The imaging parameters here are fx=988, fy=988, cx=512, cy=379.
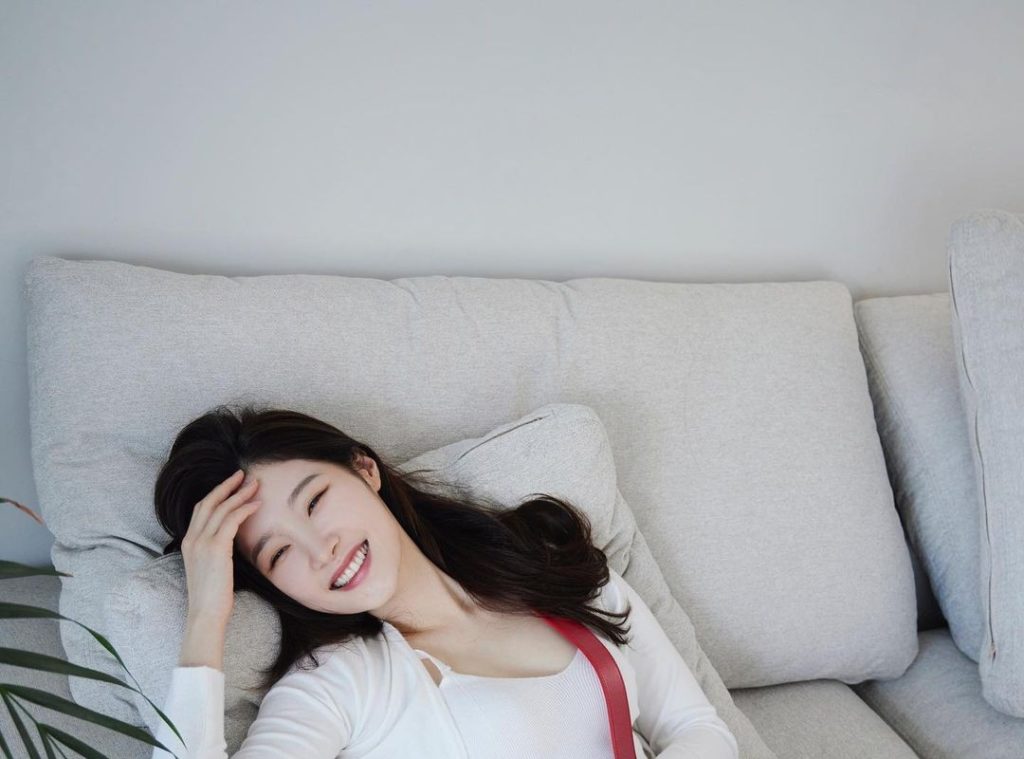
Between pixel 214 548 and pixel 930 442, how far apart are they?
1.21 meters

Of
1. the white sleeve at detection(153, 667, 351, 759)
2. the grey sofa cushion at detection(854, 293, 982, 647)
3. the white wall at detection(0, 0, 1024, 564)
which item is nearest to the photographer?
the white sleeve at detection(153, 667, 351, 759)

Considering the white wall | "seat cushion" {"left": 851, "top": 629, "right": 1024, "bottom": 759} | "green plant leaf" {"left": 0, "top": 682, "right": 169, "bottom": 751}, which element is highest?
the white wall

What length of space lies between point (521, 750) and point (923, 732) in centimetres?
79

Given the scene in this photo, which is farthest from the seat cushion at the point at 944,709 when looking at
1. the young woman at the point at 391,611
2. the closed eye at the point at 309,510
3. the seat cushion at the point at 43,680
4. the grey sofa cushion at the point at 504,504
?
the seat cushion at the point at 43,680

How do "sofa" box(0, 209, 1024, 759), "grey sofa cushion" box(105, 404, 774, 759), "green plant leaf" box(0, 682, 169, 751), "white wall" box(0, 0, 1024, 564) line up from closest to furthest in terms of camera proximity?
"green plant leaf" box(0, 682, 169, 751) < "grey sofa cushion" box(105, 404, 774, 759) < "sofa" box(0, 209, 1024, 759) < "white wall" box(0, 0, 1024, 564)

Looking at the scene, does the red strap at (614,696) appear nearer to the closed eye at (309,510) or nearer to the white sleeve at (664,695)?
the white sleeve at (664,695)

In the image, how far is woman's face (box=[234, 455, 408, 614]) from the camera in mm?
1174

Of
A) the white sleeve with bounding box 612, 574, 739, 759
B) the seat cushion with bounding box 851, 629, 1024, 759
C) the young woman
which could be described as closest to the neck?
the young woman

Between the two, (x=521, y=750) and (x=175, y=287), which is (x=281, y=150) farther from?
(x=521, y=750)

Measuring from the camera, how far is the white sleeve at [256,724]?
3.39ft

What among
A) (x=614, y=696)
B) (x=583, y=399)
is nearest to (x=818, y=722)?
(x=614, y=696)

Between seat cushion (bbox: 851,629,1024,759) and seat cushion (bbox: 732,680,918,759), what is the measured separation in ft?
0.21

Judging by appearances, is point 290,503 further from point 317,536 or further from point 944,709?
point 944,709

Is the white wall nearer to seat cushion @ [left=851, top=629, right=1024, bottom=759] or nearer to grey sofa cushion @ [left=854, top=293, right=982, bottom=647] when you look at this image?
grey sofa cushion @ [left=854, top=293, right=982, bottom=647]
